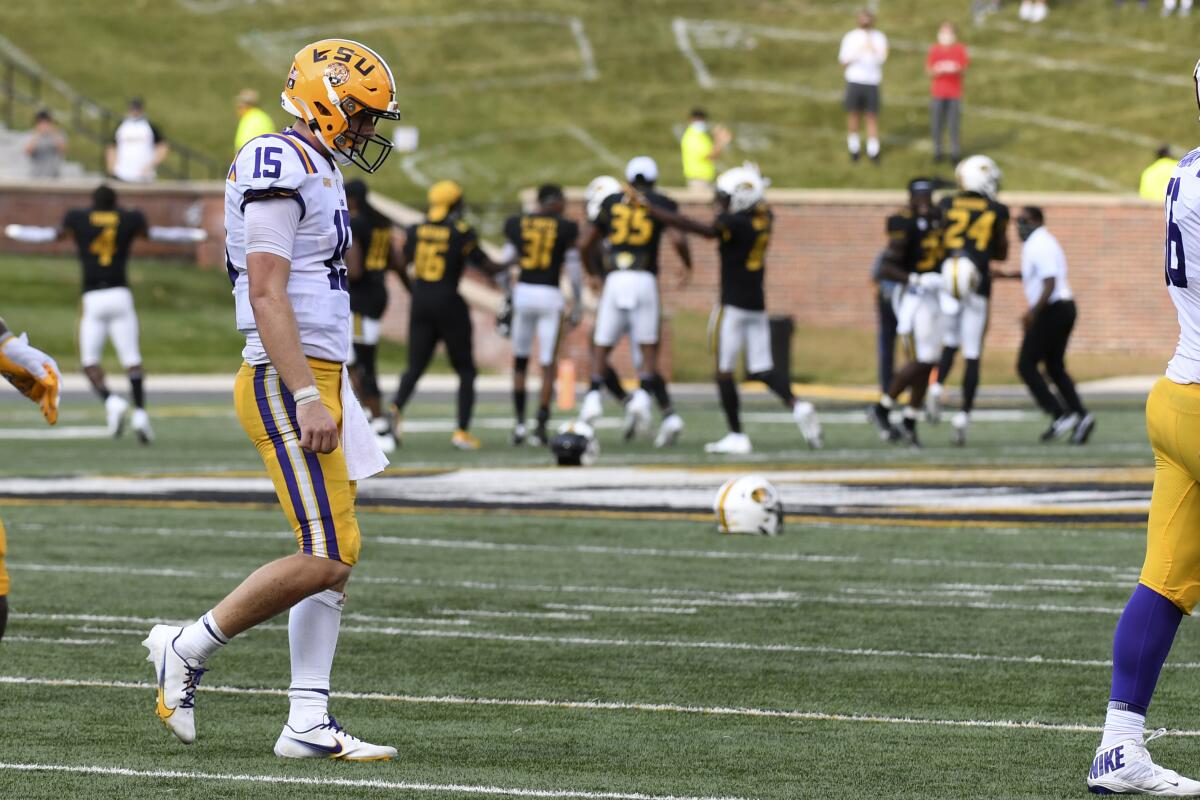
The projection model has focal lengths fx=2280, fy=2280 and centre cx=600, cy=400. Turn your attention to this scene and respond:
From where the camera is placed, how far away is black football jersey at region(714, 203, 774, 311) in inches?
691

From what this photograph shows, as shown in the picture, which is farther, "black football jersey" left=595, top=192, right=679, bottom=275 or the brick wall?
the brick wall

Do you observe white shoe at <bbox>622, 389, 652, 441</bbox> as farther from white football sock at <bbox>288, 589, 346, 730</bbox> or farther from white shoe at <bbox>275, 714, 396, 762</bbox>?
white shoe at <bbox>275, 714, 396, 762</bbox>

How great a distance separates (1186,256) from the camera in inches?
237

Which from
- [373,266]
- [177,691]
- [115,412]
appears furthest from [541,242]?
[177,691]

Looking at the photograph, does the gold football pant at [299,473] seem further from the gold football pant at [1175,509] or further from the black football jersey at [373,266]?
the black football jersey at [373,266]

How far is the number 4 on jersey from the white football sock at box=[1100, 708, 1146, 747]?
115 cm

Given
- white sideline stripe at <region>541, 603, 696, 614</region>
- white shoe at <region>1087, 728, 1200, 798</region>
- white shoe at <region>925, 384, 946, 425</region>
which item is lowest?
white shoe at <region>925, 384, 946, 425</region>

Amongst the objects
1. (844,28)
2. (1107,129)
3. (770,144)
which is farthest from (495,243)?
(844,28)

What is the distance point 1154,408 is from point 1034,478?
9.53 m

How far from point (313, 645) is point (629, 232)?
12.4m

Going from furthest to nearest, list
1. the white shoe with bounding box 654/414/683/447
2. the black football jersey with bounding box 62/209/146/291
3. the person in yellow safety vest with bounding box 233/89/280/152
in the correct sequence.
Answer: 1. the person in yellow safety vest with bounding box 233/89/280/152
2. the black football jersey with bounding box 62/209/146/291
3. the white shoe with bounding box 654/414/683/447

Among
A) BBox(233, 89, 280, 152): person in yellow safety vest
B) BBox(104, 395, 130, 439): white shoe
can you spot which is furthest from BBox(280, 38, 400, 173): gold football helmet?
BBox(233, 89, 280, 152): person in yellow safety vest

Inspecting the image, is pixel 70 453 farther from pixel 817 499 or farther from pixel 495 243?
pixel 495 243

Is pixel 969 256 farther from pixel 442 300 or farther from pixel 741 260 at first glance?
pixel 442 300
